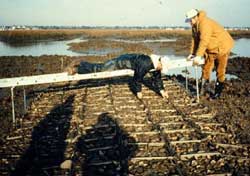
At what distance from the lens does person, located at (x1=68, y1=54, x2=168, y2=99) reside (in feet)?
26.4

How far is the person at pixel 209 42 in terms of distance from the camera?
7.68 m

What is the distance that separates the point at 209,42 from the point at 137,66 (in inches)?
76.6

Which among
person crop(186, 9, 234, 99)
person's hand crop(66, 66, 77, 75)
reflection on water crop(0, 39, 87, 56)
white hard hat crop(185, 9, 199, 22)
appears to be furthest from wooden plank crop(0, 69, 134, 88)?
reflection on water crop(0, 39, 87, 56)

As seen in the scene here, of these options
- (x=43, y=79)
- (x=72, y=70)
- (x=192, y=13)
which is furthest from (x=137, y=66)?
(x=43, y=79)

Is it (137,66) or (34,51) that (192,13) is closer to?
(137,66)

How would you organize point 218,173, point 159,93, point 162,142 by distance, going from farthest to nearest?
point 159,93, point 162,142, point 218,173

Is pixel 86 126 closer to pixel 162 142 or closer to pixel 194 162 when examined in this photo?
pixel 162 142

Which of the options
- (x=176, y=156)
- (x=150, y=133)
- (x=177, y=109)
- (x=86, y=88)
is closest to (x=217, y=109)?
(x=177, y=109)

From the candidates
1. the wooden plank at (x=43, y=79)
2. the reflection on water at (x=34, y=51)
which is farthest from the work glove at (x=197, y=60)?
the reflection on water at (x=34, y=51)

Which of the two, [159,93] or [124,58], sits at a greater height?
[124,58]

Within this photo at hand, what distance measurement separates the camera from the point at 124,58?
28.8 ft

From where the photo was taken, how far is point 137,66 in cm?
814

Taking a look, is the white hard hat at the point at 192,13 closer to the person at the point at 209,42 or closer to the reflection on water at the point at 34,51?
the person at the point at 209,42

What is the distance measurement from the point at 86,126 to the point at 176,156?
2.30 metres
